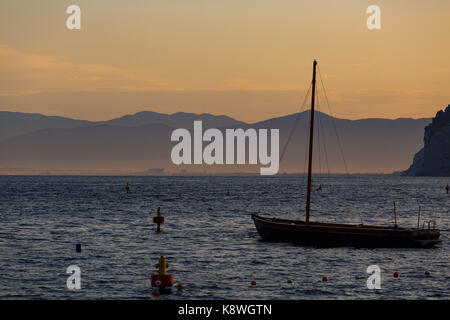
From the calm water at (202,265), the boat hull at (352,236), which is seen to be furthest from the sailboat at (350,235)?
the calm water at (202,265)

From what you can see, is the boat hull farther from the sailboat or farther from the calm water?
the calm water

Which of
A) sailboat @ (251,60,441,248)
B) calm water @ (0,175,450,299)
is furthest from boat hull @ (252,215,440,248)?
calm water @ (0,175,450,299)

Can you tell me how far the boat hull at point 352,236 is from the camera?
161ft

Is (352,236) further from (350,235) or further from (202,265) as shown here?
(202,265)

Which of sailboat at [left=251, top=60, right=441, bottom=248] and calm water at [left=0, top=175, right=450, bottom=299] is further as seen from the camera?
sailboat at [left=251, top=60, right=441, bottom=248]

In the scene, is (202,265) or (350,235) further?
(350,235)

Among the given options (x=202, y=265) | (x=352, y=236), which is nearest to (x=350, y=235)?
(x=352, y=236)

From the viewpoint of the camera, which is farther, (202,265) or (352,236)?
(352,236)

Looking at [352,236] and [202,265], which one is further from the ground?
[352,236]

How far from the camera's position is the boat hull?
49000mm

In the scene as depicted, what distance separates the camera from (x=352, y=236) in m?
49.7

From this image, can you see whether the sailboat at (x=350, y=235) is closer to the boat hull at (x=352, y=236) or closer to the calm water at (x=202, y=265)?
the boat hull at (x=352, y=236)
